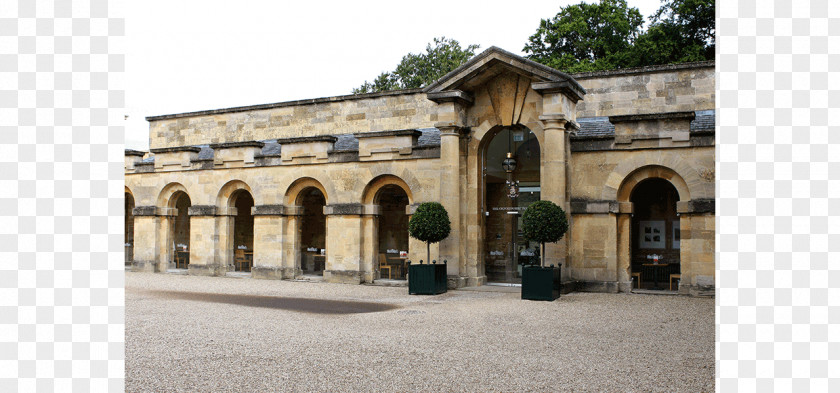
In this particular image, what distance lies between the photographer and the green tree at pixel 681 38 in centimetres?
3291

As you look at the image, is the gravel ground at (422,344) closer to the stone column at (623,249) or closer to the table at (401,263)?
the stone column at (623,249)

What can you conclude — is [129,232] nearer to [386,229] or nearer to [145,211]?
[145,211]

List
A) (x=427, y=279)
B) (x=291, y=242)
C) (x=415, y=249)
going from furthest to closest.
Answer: (x=291, y=242)
(x=415, y=249)
(x=427, y=279)

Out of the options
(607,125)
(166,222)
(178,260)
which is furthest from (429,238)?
(178,260)

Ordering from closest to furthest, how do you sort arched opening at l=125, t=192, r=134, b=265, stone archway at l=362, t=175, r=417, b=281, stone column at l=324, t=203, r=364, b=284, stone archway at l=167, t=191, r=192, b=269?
stone column at l=324, t=203, r=364, b=284 → stone archway at l=362, t=175, r=417, b=281 → stone archway at l=167, t=191, r=192, b=269 → arched opening at l=125, t=192, r=134, b=265

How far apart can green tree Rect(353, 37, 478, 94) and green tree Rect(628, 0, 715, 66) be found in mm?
14228

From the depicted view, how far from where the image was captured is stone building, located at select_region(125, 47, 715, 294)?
16.4 meters

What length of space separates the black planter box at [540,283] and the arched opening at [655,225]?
646 centimetres

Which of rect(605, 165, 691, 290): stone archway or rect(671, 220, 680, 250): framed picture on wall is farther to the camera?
rect(671, 220, 680, 250): framed picture on wall

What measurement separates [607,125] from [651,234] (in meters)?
4.53

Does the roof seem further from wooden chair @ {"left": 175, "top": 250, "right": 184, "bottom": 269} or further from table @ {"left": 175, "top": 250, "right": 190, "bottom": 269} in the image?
wooden chair @ {"left": 175, "top": 250, "right": 184, "bottom": 269}

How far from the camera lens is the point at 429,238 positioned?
16.6 m

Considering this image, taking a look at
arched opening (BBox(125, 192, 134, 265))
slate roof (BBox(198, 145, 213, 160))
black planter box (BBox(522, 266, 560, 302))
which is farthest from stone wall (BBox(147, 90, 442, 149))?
black planter box (BBox(522, 266, 560, 302))

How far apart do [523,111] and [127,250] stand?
847 inches
